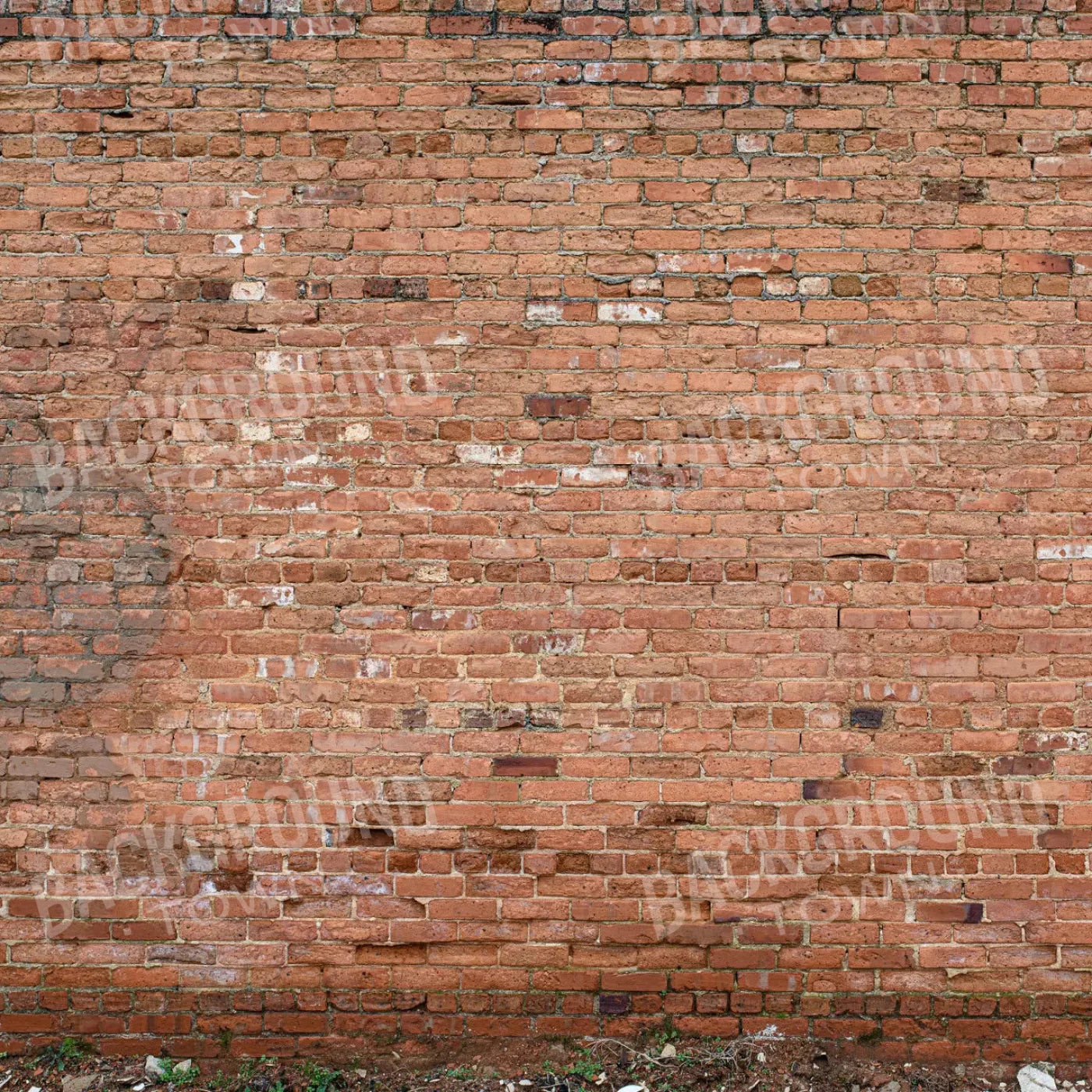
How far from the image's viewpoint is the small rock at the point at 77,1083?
2717 mm

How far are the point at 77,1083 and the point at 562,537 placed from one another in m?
2.32

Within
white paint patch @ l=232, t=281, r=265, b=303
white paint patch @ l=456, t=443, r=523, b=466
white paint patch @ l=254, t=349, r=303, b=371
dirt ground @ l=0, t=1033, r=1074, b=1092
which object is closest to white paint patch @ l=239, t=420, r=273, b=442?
white paint patch @ l=254, t=349, r=303, b=371

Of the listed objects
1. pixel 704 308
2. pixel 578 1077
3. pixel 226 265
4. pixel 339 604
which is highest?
pixel 226 265

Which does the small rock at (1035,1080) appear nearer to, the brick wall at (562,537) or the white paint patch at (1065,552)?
the brick wall at (562,537)

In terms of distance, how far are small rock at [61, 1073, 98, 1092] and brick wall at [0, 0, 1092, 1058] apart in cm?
11

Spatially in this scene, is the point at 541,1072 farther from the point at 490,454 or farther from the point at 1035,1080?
the point at 490,454

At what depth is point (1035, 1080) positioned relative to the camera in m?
2.73

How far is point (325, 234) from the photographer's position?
2.85 meters

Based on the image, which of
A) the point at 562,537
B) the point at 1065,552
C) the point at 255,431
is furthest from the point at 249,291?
the point at 1065,552

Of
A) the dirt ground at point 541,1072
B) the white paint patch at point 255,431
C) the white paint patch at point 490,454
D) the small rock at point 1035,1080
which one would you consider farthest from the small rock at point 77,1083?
the small rock at point 1035,1080

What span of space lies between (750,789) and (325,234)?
2.30 m

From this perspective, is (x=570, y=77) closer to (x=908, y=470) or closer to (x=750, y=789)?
(x=908, y=470)

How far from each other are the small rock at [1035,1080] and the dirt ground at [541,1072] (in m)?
0.04

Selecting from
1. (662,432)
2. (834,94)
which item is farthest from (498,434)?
(834,94)
